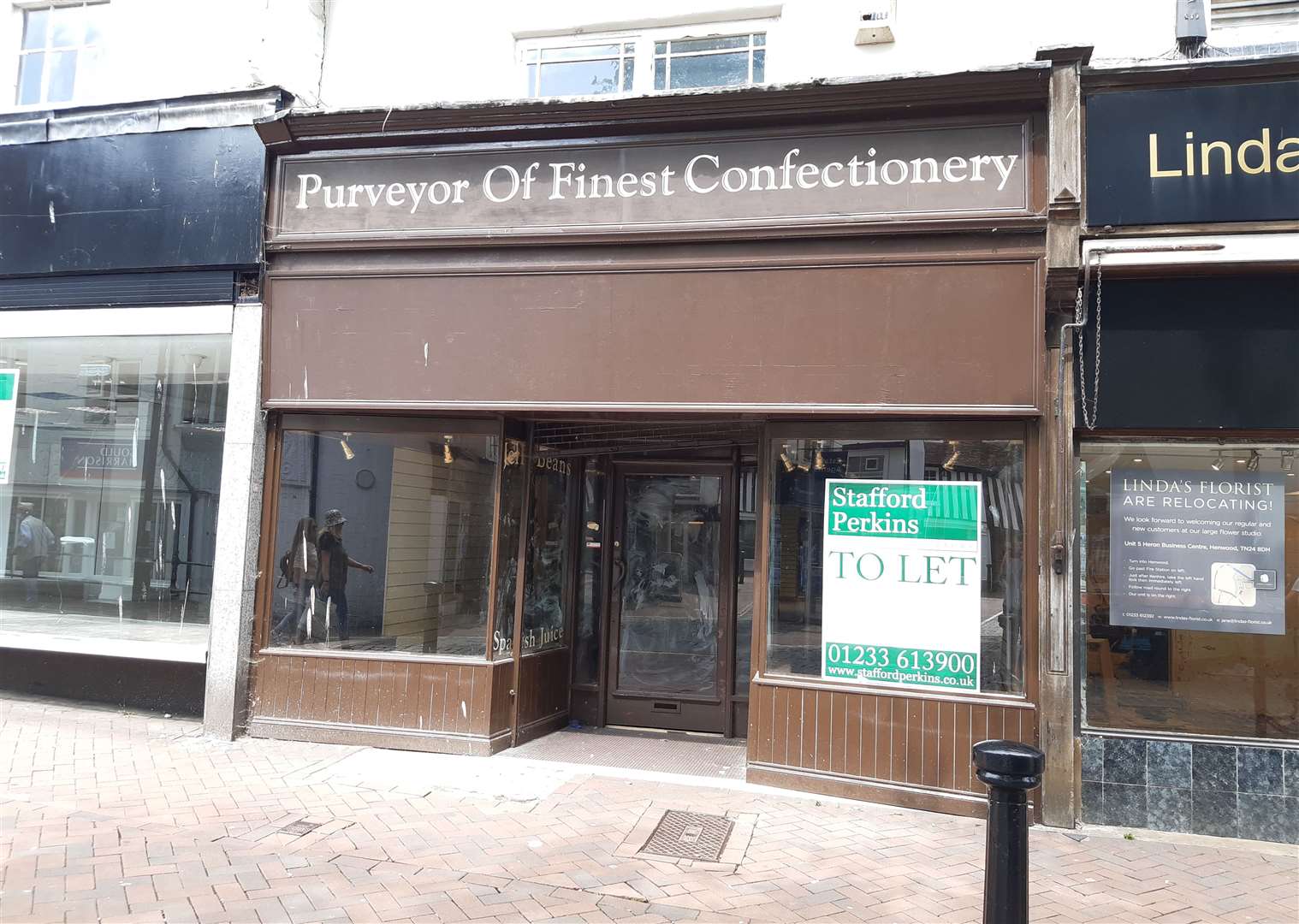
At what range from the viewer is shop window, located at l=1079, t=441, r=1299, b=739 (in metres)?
5.34

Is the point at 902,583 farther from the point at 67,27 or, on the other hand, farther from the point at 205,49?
the point at 67,27

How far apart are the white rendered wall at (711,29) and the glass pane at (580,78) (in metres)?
0.21

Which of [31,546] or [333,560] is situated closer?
[333,560]

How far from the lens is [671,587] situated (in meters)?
7.19

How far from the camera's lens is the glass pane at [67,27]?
7.79m

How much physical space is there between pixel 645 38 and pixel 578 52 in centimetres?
53

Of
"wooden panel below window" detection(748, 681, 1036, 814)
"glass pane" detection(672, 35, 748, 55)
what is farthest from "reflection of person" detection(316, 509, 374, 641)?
"glass pane" detection(672, 35, 748, 55)

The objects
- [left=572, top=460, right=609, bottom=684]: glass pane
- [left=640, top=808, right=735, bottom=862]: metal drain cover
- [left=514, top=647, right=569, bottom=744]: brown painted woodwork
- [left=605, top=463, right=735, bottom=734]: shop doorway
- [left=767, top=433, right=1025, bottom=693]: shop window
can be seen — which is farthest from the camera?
[left=572, top=460, right=609, bottom=684]: glass pane

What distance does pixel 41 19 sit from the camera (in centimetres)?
795

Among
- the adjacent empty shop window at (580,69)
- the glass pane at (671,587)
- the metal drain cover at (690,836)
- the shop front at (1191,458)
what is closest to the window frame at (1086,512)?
the shop front at (1191,458)

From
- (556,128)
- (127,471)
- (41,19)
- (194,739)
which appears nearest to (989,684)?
(556,128)

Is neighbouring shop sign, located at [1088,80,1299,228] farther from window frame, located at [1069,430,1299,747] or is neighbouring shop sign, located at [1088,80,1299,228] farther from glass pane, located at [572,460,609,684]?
glass pane, located at [572,460,609,684]

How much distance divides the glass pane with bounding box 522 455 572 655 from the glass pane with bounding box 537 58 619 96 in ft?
9.30

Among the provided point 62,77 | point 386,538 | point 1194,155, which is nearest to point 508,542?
point 386,538
